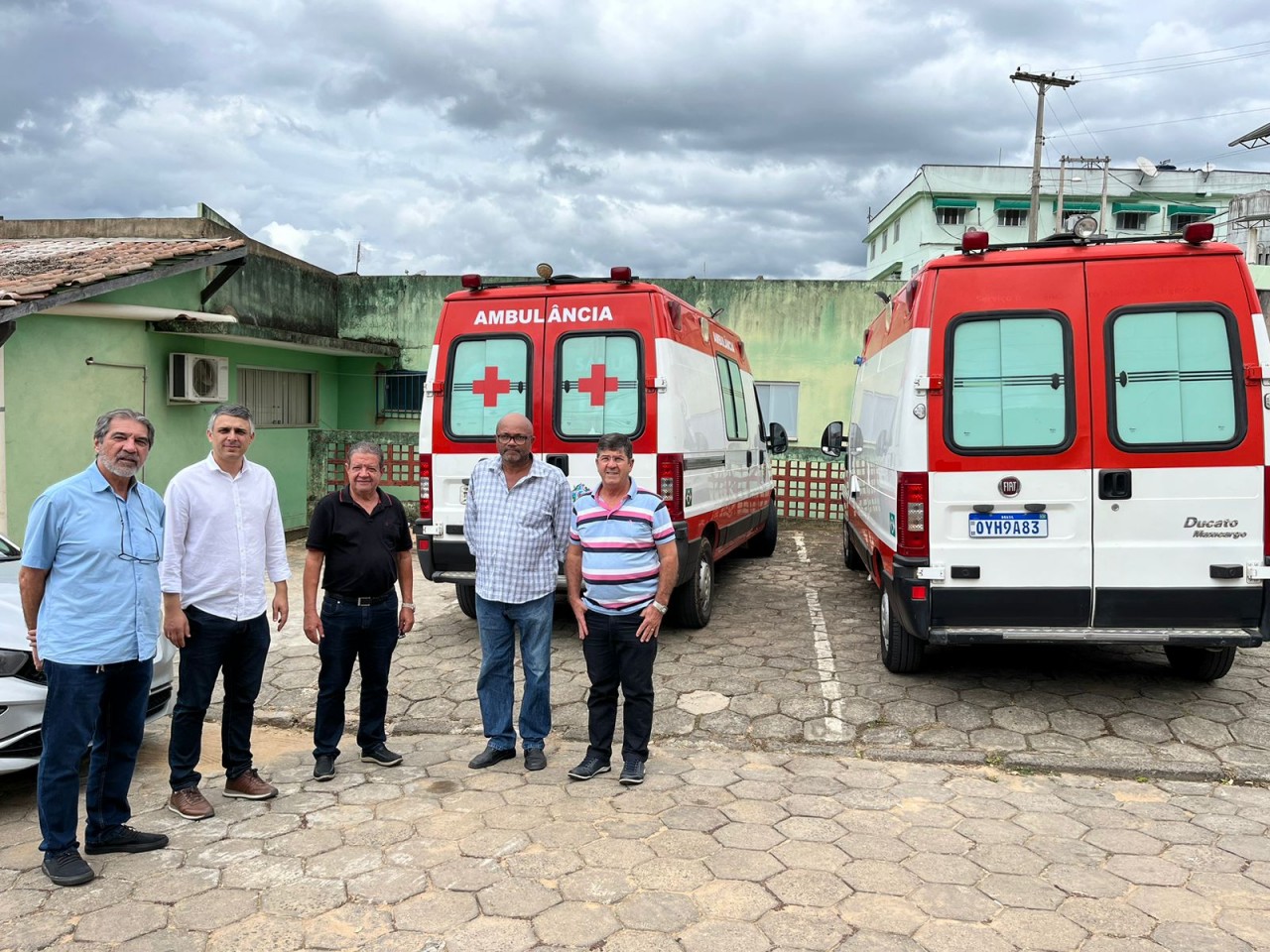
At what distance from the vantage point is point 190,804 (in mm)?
3830

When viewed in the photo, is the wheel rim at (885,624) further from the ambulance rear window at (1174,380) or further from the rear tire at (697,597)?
the ambulance rear window at (1174,380)

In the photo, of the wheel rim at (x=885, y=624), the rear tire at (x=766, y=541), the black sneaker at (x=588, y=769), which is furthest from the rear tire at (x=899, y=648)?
the rear tire at (x=766, y=541)

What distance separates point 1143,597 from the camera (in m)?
4.86

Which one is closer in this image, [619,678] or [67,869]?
[67,869]

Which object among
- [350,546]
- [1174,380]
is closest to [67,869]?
[350,546]

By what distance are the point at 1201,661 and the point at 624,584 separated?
3.79 meters

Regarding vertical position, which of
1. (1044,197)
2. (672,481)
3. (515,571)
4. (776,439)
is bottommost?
(515,571)

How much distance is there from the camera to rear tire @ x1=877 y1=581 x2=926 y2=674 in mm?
5713

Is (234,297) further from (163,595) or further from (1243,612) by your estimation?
(1243,612)

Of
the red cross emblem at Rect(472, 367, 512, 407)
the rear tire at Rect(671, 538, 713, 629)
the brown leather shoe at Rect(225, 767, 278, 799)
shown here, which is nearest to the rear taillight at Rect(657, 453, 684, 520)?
the rear tire at Rect(671, 538, 713, 629)

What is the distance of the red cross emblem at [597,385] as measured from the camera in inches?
247

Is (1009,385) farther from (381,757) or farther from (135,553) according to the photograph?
(135,553)

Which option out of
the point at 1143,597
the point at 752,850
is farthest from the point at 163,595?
the point at 1143,597

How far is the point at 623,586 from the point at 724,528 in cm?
377
